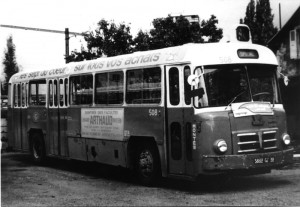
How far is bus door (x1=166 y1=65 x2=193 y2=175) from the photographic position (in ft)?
32.7

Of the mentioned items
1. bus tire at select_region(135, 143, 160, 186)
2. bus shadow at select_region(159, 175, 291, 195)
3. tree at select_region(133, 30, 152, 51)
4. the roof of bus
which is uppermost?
tree at select_region(133, 30, 152, 51)

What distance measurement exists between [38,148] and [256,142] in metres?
8.17

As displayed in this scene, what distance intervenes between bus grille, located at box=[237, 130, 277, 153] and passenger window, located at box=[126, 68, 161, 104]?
185 cm

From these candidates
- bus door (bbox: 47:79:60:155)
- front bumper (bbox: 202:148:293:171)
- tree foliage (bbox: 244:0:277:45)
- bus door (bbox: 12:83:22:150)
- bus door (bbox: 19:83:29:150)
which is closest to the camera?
front bumper (bbox: 202:148:293:171)

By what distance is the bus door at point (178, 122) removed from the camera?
9.97 metres

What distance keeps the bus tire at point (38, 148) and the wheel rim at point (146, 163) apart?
530 centimetres

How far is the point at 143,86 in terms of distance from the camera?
1123cm

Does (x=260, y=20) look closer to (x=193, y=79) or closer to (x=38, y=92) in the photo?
(x=38, y=92)

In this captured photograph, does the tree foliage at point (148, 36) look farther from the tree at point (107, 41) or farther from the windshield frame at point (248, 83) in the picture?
the windshield frame at point (248, 83)

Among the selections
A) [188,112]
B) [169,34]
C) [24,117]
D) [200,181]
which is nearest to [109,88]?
[200,181]

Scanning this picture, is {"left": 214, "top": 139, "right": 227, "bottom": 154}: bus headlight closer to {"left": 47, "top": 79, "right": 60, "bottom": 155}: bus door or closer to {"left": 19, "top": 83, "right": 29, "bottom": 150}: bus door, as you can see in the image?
{"left": 47, "top": 79, "right": 60, "bottom": 155}: bus door

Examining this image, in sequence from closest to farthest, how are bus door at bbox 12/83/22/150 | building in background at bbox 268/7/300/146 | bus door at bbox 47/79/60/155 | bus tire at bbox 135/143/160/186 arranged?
bus tire at bbox 135/143/160/186, bus door at bbox 47/79/60/155, bus door at bbox 12/83/22/150, building in background at bbox 268/7/300/146

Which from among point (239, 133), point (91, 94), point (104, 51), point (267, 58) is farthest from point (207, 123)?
point (104, 51)

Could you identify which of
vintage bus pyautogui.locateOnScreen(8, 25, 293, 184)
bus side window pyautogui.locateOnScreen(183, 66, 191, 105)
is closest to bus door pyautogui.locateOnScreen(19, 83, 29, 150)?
vintage bus pyautogui.locateOnScreen(8, 25, 293, 184)
